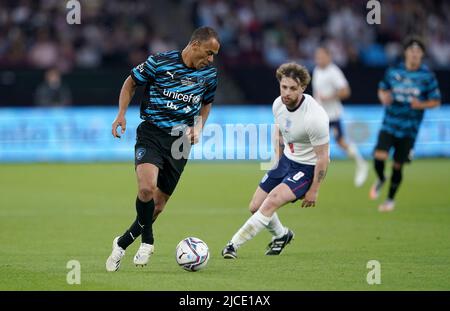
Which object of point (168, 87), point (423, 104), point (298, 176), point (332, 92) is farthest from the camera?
point (332, 92)

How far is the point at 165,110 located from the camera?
9742 millimetres

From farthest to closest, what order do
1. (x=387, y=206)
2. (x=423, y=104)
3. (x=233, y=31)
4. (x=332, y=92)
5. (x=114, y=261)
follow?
(x=233, y=31) → (x=332, y=92) → (x=387, y=206) → (x=423, y=104) → (x=114, y=261)

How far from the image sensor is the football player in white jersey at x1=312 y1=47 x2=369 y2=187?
1894 centimetres

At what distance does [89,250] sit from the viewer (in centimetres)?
1089

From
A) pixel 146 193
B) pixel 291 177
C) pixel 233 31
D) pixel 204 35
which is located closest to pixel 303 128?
pixel 291 177

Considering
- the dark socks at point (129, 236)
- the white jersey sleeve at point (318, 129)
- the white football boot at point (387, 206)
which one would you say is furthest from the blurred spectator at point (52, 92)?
the dark socks at point (129, 236)

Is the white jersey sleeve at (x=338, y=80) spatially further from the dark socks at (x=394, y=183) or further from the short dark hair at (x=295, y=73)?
the short dark hair at (x=295, y=73)

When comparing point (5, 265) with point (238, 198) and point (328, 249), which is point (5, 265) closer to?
point (328, 249)

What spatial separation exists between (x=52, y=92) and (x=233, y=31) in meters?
6.39

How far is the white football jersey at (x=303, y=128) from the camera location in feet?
33.1

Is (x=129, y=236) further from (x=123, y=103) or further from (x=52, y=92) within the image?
(x=52, y=92)

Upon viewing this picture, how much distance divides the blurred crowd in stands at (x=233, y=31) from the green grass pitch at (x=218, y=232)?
5.24 metres

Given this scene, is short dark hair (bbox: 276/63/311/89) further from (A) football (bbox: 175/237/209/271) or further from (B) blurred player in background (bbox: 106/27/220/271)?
(A) football (bbox: 175/237/209/271)
